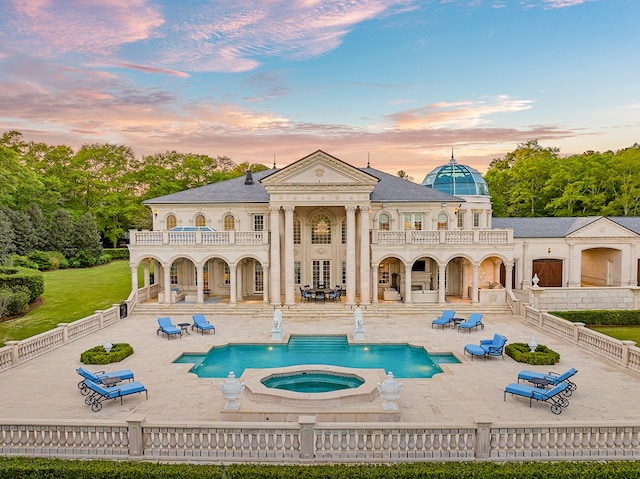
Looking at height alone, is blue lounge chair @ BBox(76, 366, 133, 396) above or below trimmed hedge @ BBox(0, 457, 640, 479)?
below

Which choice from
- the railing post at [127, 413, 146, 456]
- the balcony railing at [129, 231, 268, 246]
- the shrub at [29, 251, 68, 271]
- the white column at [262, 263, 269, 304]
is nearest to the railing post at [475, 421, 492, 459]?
the railing post at [127, 413, 146, 456]

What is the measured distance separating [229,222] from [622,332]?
29.9m

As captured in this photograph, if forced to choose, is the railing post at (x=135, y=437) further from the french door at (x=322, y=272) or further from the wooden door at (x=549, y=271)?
the wooden door at (x=549, y=271)

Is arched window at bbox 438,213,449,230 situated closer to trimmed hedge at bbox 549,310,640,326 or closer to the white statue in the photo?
trimmed hedge at bbox 549,310,640,326

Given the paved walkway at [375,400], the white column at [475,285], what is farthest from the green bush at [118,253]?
the white column at [475,285]

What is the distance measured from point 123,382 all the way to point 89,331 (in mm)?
10173

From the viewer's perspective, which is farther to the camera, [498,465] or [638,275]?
[638,275]

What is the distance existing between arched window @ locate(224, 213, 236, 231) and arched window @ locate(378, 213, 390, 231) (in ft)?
41.8

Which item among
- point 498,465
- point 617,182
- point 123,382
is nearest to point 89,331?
point 123,382

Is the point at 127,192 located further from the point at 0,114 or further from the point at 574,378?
the point at 574,378

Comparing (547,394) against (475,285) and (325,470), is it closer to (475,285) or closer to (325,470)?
(325,470)

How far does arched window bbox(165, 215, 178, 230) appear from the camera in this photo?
36750mm

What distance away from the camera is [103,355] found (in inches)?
789

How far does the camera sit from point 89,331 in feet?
84.4
